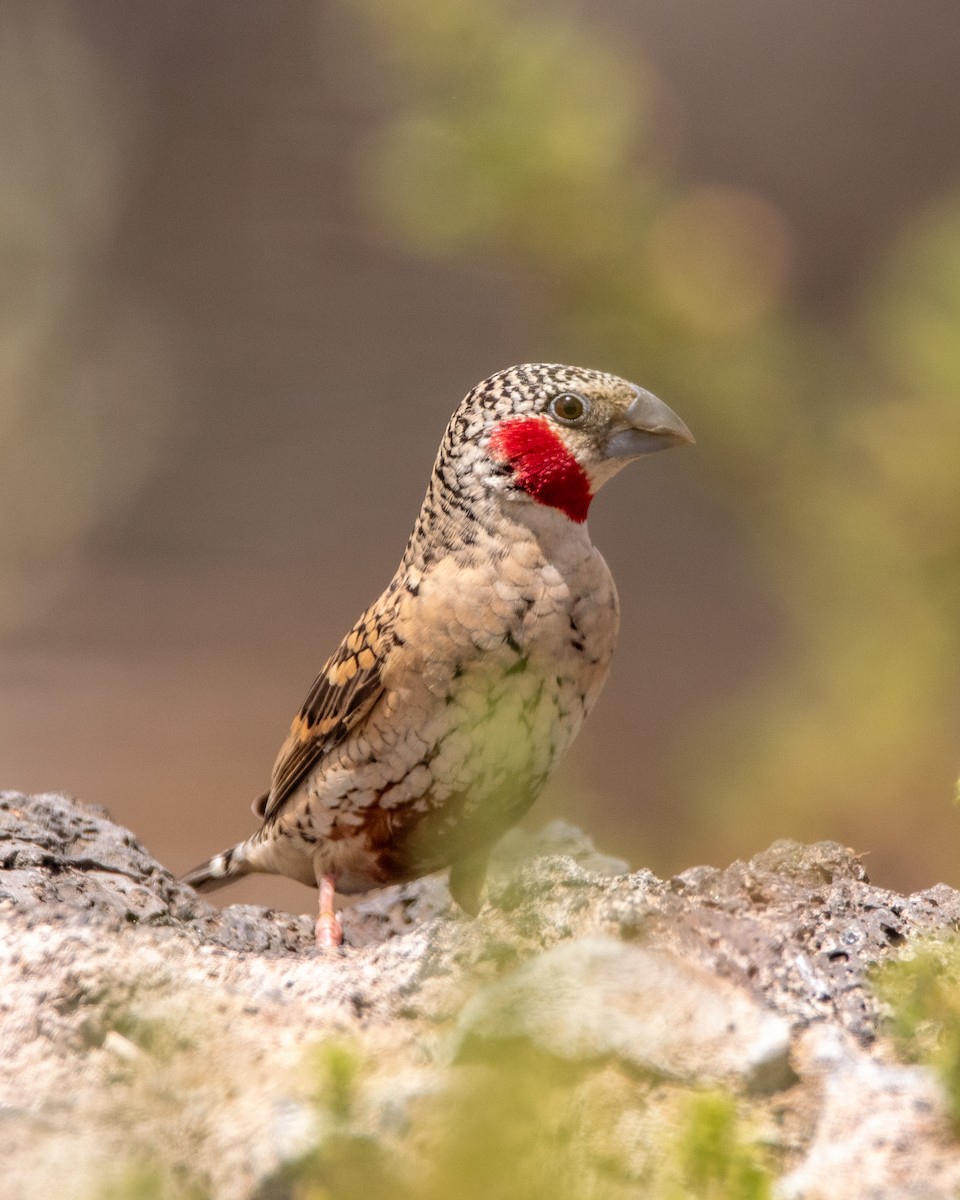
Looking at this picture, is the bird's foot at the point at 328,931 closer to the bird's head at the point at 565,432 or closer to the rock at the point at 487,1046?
the rock at the point at 487,1046

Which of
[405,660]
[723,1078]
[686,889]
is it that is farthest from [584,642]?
[723,1078]

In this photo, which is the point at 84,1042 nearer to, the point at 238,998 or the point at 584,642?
the point at 238,998

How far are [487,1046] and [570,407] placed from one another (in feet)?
Answer: 4.00

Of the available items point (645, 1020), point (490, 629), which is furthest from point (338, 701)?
point (645, 1020)

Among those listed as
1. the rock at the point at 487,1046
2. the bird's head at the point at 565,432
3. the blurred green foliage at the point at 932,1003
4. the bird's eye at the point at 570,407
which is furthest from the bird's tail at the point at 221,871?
the blurred green foliage at the point at 932,1003

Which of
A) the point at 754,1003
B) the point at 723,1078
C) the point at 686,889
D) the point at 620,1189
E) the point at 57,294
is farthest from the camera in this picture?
the point at 686,889

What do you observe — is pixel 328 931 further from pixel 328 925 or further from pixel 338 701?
pixel 338 701

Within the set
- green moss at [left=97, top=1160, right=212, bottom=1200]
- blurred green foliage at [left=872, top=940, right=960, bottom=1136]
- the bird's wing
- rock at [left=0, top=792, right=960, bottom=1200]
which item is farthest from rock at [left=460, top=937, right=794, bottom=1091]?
the bird's wing

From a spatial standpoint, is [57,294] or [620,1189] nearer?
[57,294]

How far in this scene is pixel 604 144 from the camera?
0.62 m

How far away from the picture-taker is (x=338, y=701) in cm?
231

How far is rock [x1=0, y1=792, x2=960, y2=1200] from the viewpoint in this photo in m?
1.17

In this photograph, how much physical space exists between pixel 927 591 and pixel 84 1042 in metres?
1.30

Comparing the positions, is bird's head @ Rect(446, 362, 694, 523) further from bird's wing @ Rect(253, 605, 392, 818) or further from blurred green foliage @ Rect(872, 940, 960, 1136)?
blurred green foliage @ Rect(872, 940, 960, 1136)
